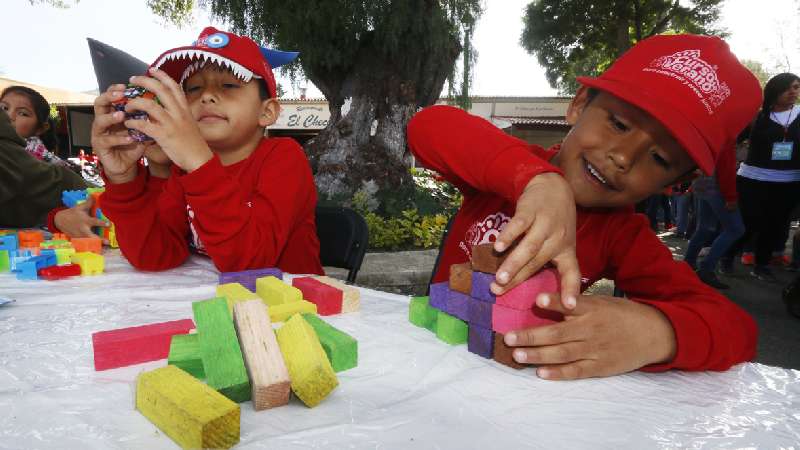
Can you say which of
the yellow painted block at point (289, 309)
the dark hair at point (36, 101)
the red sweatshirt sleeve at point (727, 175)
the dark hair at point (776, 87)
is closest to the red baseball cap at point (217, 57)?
the yellow painted block at point (289, 309)

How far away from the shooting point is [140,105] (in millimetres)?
1289

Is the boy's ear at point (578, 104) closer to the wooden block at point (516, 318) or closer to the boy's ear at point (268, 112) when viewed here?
the wooden block at point (516, 318)

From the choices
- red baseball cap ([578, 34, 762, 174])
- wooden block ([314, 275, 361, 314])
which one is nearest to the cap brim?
red baseball cap ([578, 34, 762, 174])

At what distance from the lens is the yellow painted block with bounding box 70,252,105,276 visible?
1.53 m

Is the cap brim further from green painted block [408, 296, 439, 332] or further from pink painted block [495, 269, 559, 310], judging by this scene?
green painted block [408, 296, 439, 332]

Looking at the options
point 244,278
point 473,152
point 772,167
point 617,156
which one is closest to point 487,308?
point 473,152

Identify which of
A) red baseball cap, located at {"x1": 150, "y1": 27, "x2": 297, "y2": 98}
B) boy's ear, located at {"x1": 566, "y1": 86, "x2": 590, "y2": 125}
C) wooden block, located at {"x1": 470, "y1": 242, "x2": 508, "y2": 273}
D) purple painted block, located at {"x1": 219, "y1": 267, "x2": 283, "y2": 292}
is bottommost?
purple painted block, located at {"x1": 219, "y1": 267, "x2": 283, "y2": 292}

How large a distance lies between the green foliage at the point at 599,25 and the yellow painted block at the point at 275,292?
52.2 ft

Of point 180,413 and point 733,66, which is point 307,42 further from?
point 180,413

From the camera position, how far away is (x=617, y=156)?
1239mm

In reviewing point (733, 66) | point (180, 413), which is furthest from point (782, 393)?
point (180, 413)

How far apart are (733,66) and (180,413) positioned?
1.41m

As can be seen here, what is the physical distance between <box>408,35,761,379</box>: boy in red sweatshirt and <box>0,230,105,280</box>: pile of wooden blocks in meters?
1.14

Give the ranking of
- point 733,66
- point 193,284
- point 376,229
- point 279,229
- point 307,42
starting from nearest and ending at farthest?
point 733,66 < point 193,284 < point 279,229 < point 376,229 < point 307,42
